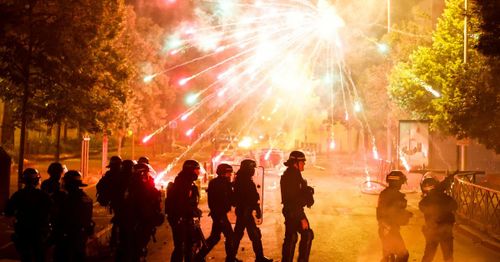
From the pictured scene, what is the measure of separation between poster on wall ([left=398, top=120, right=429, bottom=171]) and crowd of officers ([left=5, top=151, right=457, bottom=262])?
553 inches

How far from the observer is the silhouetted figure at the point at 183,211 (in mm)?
8359

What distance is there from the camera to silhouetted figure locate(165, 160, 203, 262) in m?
8.36

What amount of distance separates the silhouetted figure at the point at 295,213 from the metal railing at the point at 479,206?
19.2ft

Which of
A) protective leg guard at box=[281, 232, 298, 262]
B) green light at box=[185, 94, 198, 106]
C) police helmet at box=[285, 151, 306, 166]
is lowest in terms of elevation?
protective leg guard at box=[281, 232, 298, 262]

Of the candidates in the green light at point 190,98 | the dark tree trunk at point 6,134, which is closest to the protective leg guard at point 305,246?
the dark tree trunk at point 6,134

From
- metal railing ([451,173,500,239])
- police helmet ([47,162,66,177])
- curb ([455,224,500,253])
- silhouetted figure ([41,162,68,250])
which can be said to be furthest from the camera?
metal railing ([451,173,500,239])

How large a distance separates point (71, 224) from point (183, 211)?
5.62 feet

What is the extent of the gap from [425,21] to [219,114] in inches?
926

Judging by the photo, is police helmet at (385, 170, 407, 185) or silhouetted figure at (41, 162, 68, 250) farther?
police helmet at (385, 170, 407, 185)

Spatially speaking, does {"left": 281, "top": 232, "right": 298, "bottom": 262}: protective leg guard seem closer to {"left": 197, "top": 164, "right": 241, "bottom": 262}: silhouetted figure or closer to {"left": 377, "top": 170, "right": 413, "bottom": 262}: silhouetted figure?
{"left": 197, "top": 164, "right": 241, "bottom": 262}: silhouetted figure

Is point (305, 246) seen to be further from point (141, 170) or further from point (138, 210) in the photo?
point (141, 170)

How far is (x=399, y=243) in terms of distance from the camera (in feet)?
26.2

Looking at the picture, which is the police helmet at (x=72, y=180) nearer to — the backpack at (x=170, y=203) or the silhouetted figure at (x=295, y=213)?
the backpack at (x=170, y=203)

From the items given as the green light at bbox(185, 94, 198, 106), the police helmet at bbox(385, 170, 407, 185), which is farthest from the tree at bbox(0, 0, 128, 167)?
the green light at bbox(185, 94, 198, 106)
